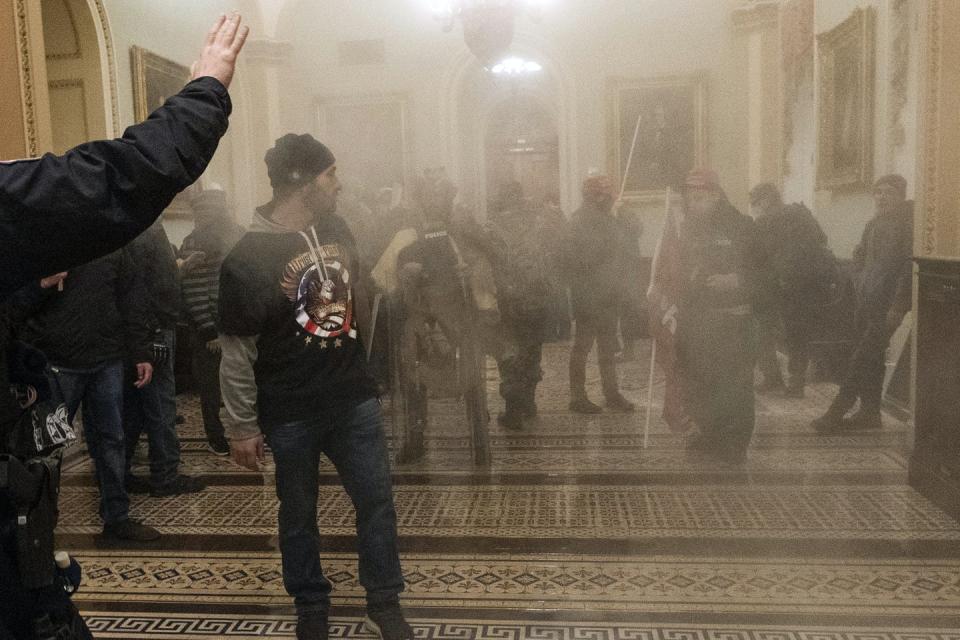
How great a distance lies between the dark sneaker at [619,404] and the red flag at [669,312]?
6.0 inches

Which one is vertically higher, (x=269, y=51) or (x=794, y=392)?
(x=269, y=51)

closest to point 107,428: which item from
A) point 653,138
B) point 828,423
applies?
point 653,138

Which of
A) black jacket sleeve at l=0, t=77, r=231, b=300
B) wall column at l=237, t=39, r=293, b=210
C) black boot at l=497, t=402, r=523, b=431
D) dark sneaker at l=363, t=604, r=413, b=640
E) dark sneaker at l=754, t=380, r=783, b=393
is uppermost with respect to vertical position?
wall column at l=237, t=39, r=293, b=210

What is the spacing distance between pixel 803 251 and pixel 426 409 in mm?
1705

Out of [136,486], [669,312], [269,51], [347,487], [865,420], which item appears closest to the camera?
[347,487]

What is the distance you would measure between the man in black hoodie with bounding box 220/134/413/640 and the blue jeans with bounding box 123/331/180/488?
149 centimetres

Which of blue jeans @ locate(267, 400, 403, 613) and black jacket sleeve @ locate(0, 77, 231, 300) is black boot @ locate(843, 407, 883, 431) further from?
black jacket sleeve @ locate(0, 77, 231, 300)

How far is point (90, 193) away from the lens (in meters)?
1.16

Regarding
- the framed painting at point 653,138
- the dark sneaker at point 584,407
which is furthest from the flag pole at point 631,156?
the dark sneaker at point 584,407

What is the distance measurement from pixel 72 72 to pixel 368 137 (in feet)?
5.40

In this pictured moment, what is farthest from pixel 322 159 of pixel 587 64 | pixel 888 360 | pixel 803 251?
pixel 888 360

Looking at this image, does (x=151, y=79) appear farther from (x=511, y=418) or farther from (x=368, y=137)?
(x=511, y=418)

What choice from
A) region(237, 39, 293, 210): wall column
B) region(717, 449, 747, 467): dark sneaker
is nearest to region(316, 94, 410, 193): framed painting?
region(237, 39, 293, 210): wall column

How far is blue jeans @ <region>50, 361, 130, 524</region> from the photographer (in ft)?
10.5
